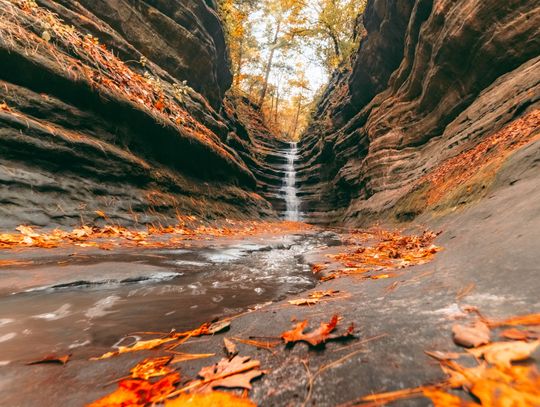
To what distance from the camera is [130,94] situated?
22.0 feet

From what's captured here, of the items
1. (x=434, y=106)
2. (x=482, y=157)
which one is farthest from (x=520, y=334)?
(x=434, y=106)

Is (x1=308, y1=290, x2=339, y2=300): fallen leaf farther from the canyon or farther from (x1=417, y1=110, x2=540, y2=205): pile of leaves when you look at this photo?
(x1=417, y1=110, x2=540, y2=205): pile of leaves

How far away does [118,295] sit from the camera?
7.08 ft

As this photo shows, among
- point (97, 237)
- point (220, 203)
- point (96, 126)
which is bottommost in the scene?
point (97, 237)

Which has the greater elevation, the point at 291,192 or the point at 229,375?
the point at 291,192

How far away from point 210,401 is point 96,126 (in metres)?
6.26

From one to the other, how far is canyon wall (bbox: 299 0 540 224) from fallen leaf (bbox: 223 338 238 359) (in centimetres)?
425

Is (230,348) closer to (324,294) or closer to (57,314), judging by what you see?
(324,294)

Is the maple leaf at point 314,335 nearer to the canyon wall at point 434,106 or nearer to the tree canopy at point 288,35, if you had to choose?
the canyon wall at point 434,106

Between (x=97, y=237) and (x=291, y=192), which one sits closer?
(x=97, y=237)

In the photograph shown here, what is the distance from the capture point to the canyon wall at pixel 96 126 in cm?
415

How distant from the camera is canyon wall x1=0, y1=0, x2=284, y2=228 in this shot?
415 cm

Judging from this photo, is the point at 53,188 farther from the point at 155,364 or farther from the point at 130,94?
the point at 155,364

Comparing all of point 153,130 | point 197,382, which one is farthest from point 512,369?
point 153,130
